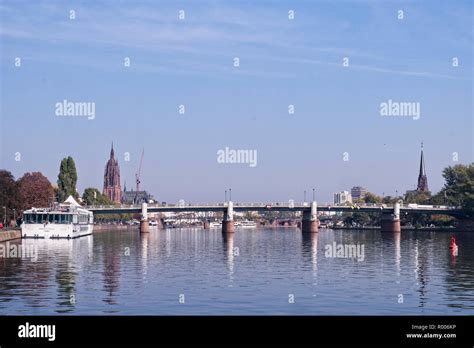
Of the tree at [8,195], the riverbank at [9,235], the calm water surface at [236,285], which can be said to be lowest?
A: the calm water surface at [236,285]

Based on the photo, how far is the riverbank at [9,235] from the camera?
129 meters

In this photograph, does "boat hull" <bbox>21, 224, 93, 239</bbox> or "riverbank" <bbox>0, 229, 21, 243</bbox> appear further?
"boat hull" <bbox>21, 224, 93, 239</bbox>

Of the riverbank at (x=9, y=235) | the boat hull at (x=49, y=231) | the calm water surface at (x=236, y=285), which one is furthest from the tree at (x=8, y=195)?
the calm water surface at (x=236, y=285)

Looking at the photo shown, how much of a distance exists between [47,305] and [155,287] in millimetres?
12348

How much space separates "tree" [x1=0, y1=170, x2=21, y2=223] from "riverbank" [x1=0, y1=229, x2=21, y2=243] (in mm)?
11236

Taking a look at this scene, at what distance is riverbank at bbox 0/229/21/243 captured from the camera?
424 feet

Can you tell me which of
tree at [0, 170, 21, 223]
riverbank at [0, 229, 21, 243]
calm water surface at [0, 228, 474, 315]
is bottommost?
calm water surface at [0, 228, 474, 315]

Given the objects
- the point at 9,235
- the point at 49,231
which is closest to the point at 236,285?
the point at 9,235

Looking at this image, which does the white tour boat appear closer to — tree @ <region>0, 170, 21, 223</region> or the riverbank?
the riverbank

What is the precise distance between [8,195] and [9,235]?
87.7 ft

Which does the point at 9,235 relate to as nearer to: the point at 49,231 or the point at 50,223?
the point at 49,231

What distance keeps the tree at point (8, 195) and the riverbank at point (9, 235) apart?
36.9 ft

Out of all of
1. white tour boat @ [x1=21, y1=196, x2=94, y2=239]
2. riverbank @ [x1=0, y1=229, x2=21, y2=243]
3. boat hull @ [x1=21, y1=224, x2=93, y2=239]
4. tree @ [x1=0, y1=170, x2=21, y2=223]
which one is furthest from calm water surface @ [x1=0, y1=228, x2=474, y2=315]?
tree @ [x1=0, y1=170, x2=21, y2=223]

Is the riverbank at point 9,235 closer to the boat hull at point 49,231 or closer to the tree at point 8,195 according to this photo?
the boat hull at point 49,231
